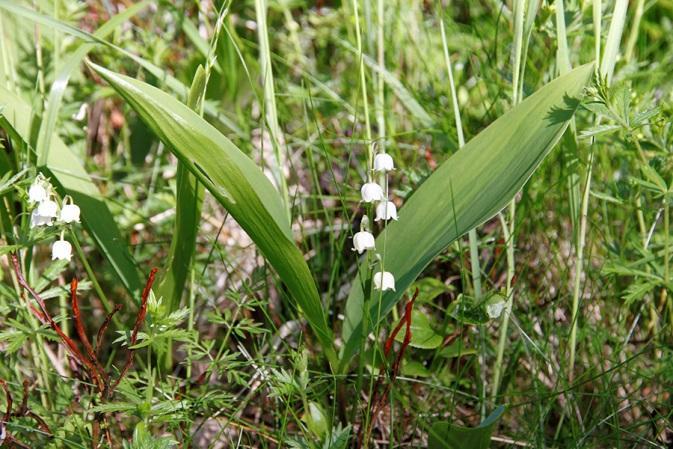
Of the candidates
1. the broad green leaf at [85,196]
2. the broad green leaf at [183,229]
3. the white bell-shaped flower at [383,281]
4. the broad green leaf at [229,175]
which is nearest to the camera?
the broad green leaf at [229,175]

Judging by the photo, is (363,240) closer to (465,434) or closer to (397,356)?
(397,356)

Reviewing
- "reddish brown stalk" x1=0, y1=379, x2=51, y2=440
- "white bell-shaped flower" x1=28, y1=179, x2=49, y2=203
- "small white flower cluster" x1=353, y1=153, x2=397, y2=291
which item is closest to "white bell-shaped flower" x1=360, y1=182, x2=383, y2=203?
"small white flower cluster" x1=353, y1=153, x2=397, y2=291

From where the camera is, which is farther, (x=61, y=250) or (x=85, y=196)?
(x=85, y=196)

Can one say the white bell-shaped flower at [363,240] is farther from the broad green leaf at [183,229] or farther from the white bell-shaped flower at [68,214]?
the white bell-shaped flower at [68,214]

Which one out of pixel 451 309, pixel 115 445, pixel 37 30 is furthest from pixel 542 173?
pixel 37 30

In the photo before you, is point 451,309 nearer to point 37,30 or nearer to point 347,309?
point 347,309

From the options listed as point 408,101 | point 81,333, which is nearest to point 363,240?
point 81,333

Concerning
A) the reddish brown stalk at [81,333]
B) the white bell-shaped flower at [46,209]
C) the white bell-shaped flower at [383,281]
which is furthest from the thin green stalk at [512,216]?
the white bell-shaped flower at [46,209]
